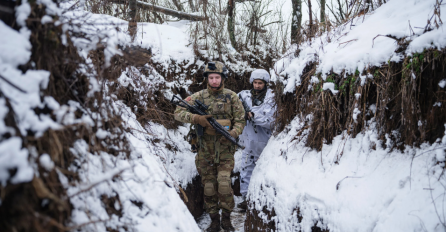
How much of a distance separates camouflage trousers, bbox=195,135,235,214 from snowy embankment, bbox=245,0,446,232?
0.65 meters

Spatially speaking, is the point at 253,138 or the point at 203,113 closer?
the point at 203,113

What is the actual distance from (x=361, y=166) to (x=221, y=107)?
6.52ft

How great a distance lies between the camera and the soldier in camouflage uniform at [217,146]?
3319mm

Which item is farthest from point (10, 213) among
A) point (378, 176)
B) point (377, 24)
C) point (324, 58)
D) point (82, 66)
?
point (377, 24)

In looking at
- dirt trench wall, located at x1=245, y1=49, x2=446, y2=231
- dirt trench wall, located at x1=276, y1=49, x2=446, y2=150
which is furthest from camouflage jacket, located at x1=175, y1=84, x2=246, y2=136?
dirt trench wall, located at x1=276, y1=49, x2=446, y2=150

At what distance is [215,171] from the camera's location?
3.48 m

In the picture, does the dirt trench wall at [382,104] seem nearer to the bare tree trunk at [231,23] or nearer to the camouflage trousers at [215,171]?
the camouflage trousers at [215,171]

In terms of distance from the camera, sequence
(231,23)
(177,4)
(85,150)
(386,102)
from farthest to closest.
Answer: (177,4) → (231,23) → (386,102) → (85,150)

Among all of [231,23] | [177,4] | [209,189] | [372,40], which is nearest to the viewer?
[372,40]

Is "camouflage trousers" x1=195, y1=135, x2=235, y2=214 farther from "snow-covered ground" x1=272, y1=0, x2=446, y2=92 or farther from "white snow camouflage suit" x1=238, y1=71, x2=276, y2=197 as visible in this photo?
"snow-covered ground" x1=272, y1=0, x2=446, y2=92

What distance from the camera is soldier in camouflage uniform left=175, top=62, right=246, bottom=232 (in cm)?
332

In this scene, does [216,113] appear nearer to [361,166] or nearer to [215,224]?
[215,224]

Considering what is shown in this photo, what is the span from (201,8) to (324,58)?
4.51 m

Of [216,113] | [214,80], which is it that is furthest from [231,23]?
[216,113]
